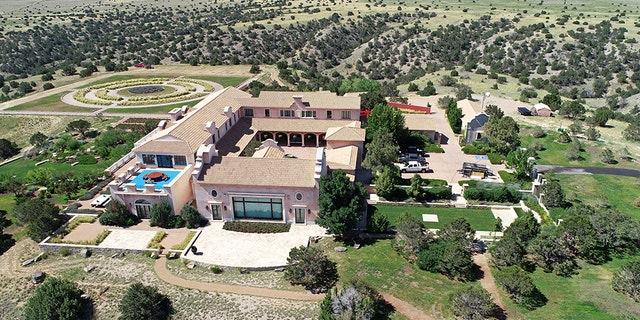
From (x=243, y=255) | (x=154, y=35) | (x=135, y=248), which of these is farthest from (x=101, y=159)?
(x=154, y=35)

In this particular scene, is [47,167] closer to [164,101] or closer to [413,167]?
[164,101]

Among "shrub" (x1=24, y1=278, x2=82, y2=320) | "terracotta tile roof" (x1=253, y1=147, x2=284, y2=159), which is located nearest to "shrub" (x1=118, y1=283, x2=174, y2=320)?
"shrub" (x1=24, y1=278, x2=82, y2=320)

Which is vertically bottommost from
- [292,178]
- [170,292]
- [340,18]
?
[170,292]

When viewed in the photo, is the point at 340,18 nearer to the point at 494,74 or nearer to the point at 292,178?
the point at 494,74

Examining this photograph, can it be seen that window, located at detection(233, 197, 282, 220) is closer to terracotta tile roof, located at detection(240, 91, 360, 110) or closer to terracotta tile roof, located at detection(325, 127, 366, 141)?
terracotta tile roof, located at detection(325, 127, 366, 141)

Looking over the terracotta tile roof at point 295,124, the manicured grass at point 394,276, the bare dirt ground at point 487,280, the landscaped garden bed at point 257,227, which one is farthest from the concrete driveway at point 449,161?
the landscaped garden bed at point 257,227
